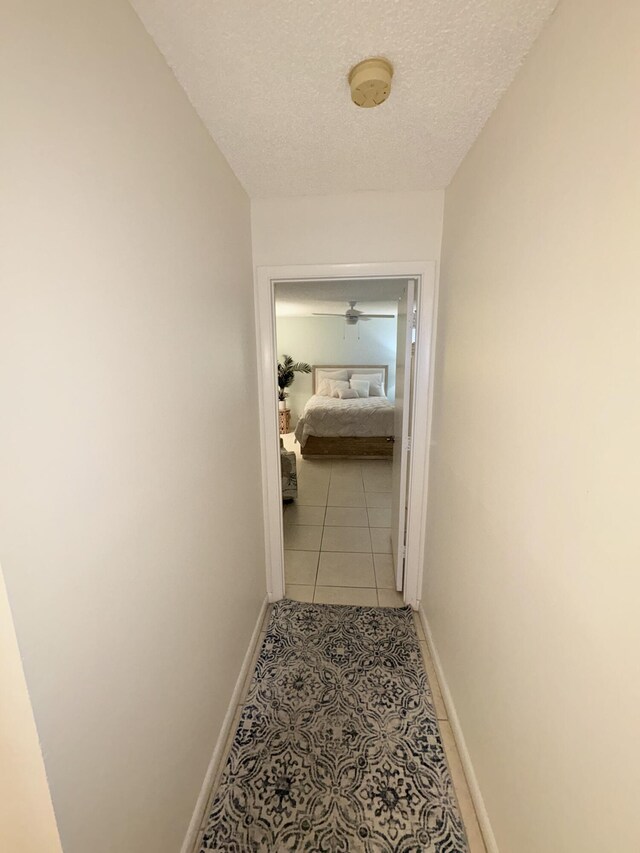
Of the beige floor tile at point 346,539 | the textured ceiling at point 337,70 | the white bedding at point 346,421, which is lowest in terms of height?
the beige floor tile at point 346,539

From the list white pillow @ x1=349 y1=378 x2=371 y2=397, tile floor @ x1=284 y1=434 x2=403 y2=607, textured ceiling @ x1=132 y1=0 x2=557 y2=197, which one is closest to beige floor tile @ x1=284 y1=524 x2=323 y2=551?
tile floor @ x1=284 y1=434 x2=403 y2=607

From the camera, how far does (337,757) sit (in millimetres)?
1400

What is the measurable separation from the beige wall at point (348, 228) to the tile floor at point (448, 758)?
210 cm

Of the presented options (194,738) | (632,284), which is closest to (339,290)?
(632,284)

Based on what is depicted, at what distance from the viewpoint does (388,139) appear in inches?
52.9

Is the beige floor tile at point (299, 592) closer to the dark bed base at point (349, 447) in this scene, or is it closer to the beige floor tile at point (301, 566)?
the beige floor tile at point (301, 566)

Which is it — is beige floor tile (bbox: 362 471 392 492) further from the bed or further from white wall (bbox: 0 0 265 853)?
white wall (bbox: 0 0 265 853)

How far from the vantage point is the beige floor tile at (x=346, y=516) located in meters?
3.31

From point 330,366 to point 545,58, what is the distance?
243 inches

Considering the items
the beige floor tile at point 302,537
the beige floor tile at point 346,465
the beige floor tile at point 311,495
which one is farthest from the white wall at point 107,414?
the beige floor tile at point 346,465

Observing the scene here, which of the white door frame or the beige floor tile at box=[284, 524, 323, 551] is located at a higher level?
the white door frame

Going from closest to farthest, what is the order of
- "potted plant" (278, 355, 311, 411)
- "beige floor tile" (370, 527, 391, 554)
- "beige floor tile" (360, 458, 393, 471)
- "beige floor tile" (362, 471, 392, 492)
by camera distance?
"beige floor tile" (370, 527, 391, 554), "beige floor tile" (362, 471, 392, 492), "beige floor tile" (360, 458, 393, 471), "potted plant" (278, 355, 311, 411)

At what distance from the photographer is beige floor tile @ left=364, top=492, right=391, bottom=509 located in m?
3.74

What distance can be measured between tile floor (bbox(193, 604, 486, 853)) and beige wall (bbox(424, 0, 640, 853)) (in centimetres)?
12
